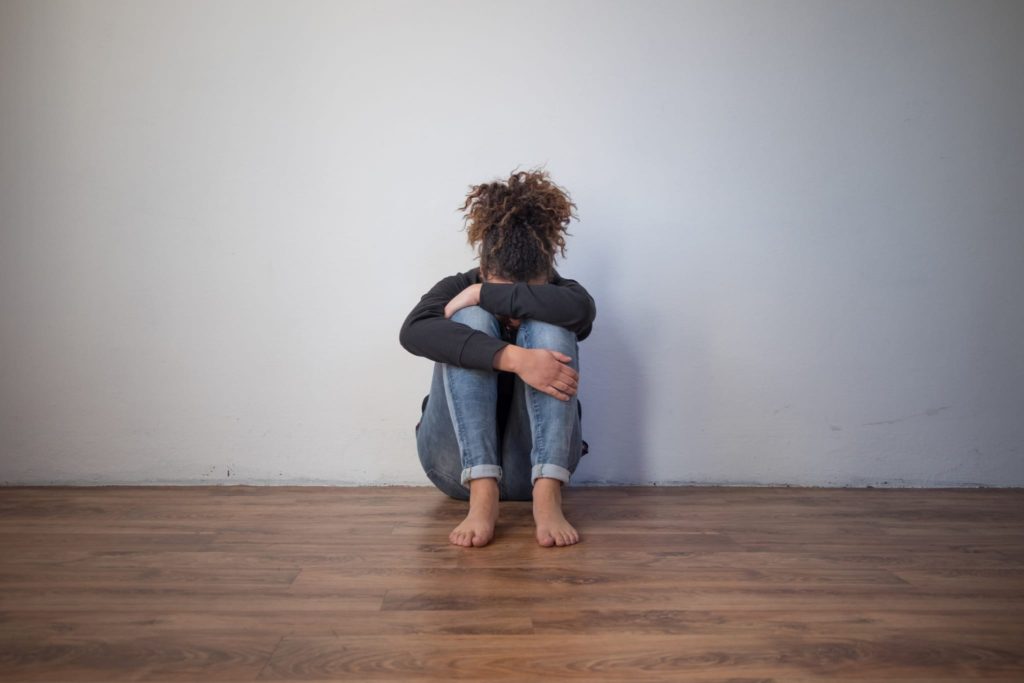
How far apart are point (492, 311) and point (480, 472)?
394 millimetres

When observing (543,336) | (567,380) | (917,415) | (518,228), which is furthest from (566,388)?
(917,415)

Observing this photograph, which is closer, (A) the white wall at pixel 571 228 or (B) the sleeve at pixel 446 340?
(B) the sleeve at pixel 446 340

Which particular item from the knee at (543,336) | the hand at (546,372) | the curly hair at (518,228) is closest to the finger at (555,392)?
the hand at (546,372)

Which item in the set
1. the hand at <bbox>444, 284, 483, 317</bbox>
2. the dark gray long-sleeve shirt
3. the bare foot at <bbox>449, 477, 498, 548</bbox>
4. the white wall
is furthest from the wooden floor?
the hand at <bbox>444, 284, 483, 317</bbox>

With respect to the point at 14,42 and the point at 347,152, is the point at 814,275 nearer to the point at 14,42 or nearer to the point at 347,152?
the point at 347,152

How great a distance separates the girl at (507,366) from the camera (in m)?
1.59

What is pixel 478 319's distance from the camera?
1.69 meters

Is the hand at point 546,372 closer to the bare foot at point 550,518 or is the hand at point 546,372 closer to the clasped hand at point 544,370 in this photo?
the clasped hand at point 544,370

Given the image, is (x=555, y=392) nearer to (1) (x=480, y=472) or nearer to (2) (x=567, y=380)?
(2) (x=567, y=380)

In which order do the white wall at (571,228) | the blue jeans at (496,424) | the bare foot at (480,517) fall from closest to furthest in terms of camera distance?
the bare foot at (480,517) → the blue jeans at (496,424) → the white wall at (571,228)

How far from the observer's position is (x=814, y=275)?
2242mm

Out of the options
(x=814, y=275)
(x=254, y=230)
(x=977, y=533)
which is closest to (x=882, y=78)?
(x=814, y=275)

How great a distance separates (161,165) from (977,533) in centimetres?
252

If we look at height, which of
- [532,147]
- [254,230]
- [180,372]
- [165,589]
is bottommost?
[165,589]
